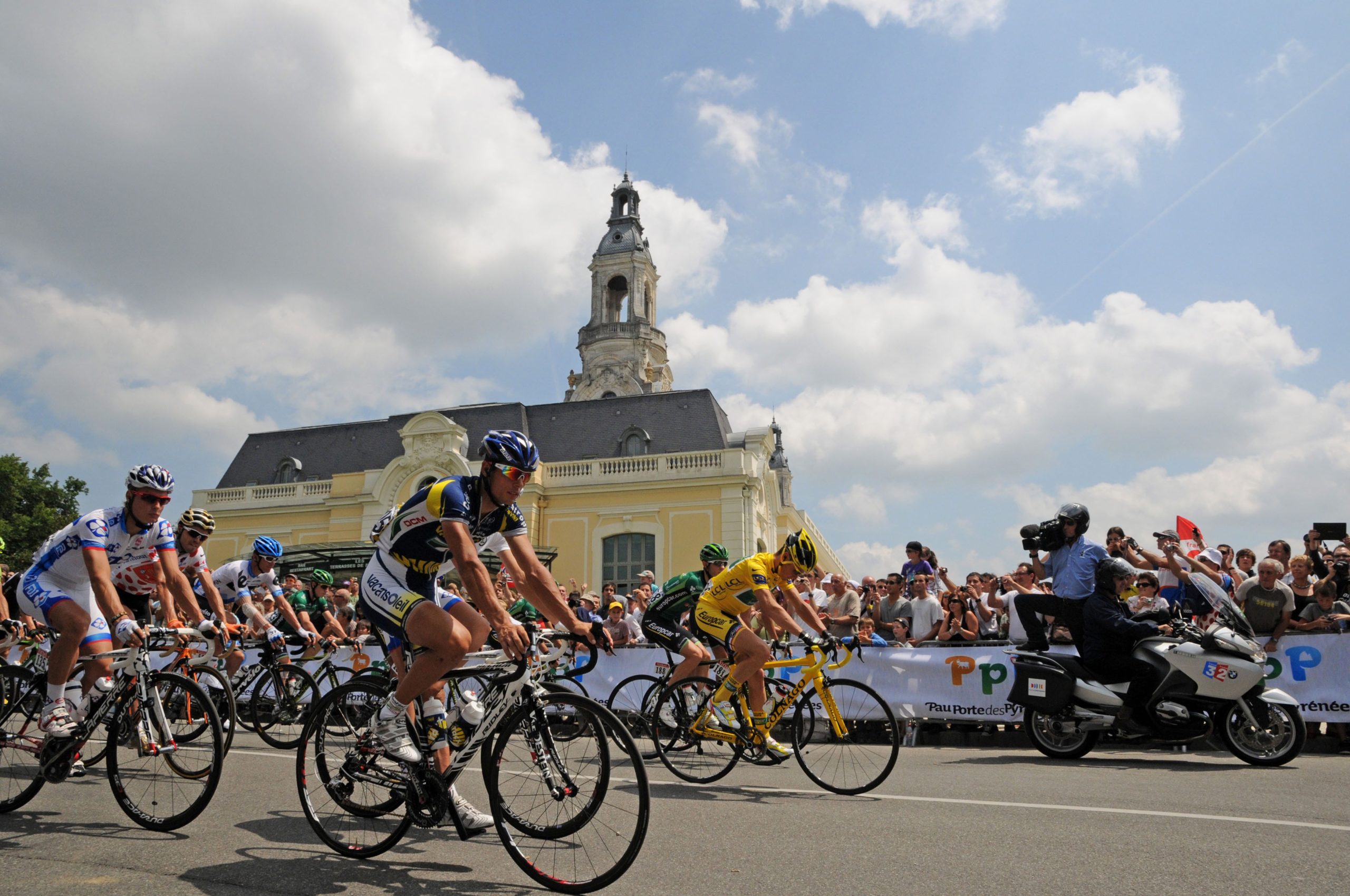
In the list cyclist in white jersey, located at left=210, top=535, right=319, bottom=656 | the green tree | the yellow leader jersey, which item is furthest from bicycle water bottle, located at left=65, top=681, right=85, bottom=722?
the green tree

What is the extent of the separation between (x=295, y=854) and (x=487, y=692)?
1.23m

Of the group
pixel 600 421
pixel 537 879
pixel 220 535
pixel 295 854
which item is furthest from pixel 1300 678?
pixel 220 535

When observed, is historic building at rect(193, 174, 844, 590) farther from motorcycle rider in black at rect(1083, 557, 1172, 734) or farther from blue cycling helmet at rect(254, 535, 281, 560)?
motorcycle rider in black at rect(1083, 557, 1172, 734)

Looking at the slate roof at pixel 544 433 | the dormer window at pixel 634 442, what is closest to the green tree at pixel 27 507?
the slate roof at pixel 544 433

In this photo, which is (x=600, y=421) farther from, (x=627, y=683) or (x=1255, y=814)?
(x=1255, y=814)

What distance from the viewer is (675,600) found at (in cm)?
861

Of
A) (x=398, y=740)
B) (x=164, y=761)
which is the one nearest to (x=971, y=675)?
(x=398, y=740)

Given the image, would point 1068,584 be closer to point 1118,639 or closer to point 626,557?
point 1118,639

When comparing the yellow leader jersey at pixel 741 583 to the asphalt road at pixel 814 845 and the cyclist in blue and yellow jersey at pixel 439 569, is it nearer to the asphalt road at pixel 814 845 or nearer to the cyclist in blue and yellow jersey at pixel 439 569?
the asphalt road at pixel 814 845

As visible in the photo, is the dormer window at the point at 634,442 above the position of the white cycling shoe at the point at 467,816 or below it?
above

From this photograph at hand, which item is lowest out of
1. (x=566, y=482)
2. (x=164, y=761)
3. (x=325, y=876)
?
(x=325, y=876)

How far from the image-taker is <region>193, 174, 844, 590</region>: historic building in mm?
37438

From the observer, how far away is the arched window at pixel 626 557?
37.5 metres

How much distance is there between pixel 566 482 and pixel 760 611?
32.1 m
